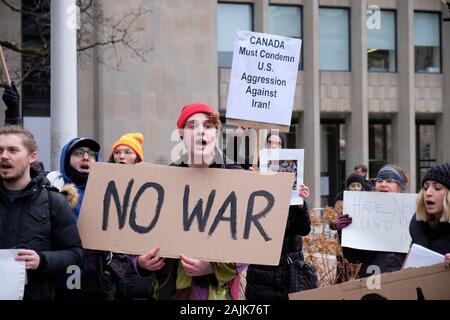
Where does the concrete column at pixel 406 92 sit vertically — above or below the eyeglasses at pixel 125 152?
above

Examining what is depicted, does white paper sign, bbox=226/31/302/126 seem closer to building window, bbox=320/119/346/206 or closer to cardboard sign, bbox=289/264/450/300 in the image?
cardboard sign, bbox=289/264/450/300

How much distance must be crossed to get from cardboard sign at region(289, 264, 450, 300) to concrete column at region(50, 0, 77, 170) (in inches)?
231

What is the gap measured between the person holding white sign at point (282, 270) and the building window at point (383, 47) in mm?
21680

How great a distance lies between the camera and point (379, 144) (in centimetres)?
2709

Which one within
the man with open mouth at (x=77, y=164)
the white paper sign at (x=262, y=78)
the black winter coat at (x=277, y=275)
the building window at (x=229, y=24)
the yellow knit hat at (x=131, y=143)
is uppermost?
the building window at (x=229, y=24)

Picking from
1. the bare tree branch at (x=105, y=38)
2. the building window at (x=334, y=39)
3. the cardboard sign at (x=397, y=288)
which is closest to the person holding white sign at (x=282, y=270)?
the cardboard sign at (x=397, y=288)

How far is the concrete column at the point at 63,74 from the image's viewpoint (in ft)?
29.2

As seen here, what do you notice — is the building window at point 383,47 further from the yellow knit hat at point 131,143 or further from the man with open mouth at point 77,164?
the man with open mouth at point 77,164

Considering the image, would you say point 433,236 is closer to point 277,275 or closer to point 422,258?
point 422,258

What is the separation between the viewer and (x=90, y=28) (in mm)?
19969

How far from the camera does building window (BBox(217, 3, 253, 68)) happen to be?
78.1ft

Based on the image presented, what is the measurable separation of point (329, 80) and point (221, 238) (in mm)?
21719

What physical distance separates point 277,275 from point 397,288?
151 centimetres
